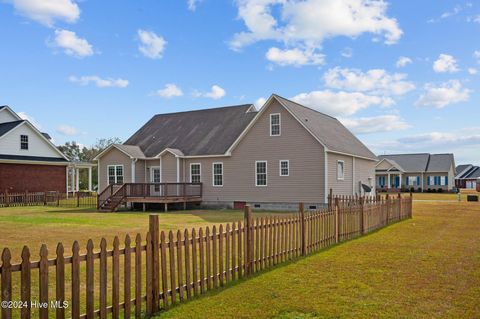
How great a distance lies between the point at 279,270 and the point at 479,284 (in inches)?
152

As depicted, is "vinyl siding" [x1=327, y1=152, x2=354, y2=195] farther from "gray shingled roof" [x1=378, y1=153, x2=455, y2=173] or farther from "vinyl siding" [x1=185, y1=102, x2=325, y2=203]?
"gray shingled roof" [x1=378, y1=153, x2=455, y2=173]

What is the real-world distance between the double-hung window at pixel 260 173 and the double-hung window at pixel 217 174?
2.98 m

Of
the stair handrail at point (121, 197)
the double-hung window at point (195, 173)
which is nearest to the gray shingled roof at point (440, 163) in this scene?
the double-hung window at point (195, 173)

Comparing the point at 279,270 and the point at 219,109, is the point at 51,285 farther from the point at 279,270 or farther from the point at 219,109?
the point at 219,109

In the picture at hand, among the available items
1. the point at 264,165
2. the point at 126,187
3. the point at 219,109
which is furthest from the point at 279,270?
the point at 219,109

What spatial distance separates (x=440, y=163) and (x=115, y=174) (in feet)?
172

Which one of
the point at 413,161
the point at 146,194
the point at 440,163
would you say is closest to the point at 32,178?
the point at 146,194

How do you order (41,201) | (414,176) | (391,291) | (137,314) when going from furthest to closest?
(414,176), (41,201), (391,291), (137,314)

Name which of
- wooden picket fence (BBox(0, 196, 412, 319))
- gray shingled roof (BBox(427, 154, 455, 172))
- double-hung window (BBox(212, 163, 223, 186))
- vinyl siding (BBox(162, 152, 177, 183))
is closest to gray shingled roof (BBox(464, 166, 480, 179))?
gray shingled roof (BBox(427, 154, 455, 172))

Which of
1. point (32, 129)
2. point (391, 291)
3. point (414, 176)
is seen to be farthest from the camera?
point (414, 176)

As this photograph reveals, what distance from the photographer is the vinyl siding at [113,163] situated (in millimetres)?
33719

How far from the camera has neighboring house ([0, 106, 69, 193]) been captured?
123ft

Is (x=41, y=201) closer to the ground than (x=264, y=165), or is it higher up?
closer to the ground

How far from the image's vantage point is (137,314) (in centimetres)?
636
